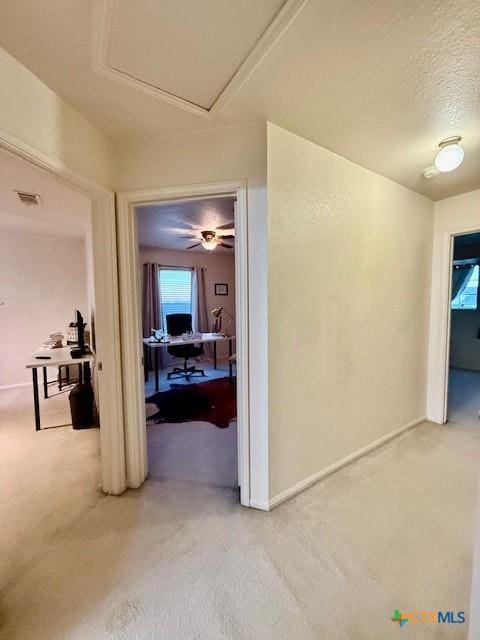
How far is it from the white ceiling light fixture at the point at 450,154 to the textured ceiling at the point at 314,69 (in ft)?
0.22

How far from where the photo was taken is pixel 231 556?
149 cm

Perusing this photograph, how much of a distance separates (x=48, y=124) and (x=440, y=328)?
356cm

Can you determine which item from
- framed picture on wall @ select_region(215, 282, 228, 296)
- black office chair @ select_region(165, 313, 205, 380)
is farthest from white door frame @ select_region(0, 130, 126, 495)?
framed picture on wall @ select_region(215, 282, 228, 296)

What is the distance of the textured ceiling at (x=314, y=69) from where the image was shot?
1.01 meters

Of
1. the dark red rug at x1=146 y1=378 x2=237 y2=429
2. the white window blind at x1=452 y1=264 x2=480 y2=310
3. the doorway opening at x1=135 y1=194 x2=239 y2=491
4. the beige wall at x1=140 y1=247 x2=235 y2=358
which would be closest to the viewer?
the doorway opening at x1=135 y1=194 x2=239 y2=491

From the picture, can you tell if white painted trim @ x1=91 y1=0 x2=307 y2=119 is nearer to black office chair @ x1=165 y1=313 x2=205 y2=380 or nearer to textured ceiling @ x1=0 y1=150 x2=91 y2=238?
textured ceiling @ x1=0 y1=150 x2=91 y2=238

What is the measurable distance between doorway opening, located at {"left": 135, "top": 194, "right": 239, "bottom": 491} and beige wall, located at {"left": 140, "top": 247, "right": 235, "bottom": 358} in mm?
19

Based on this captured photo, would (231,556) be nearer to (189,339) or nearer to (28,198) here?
(28,198)

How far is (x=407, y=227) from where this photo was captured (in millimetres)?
2656

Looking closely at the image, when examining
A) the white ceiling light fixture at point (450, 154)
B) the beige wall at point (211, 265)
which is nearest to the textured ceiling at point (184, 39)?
the white ceiling light fixture at point (450, 154)

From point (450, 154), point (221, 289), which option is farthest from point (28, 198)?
point (221, 289)

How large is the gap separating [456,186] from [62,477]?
4.11 m

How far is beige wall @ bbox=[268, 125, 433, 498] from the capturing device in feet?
5.82

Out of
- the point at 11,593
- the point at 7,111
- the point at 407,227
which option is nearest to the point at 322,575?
the point at 11,593
